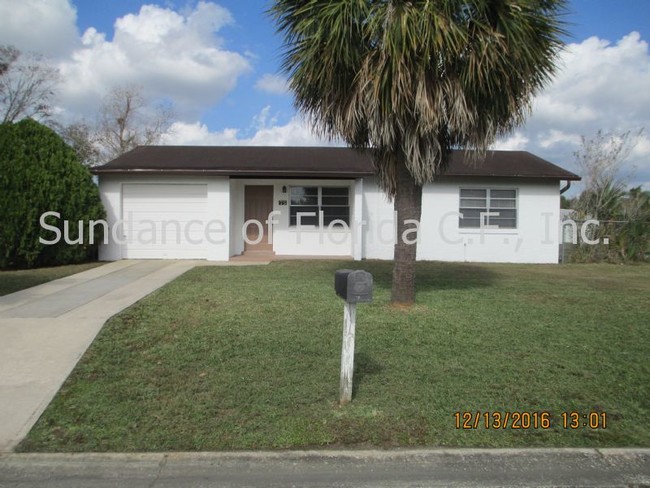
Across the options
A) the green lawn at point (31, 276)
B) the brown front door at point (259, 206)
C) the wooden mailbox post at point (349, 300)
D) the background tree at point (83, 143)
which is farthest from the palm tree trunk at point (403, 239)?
the background tree at point (83, 143)

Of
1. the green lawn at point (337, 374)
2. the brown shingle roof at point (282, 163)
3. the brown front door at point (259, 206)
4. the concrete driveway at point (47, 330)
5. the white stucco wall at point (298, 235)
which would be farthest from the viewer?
the brown front door at point (259, 206)

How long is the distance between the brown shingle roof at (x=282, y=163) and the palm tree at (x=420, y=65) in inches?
250

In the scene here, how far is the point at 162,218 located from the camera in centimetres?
1463

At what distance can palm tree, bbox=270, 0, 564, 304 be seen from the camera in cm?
635

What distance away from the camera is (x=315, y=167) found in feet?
48.0

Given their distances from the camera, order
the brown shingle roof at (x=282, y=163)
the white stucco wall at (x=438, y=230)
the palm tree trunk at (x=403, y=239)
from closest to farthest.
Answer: the palm tree trunk at (x=403, y=239) → the brown shingle roof at (x=282, y=163) → the white stucco wall at (x=438, y=230)

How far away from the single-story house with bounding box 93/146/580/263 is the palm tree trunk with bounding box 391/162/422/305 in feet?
22.8

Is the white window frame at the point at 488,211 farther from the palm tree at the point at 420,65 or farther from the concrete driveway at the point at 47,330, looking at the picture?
the concrete driveway at the point at 47,330

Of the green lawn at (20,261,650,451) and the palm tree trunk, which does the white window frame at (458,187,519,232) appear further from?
the palm tree trunk

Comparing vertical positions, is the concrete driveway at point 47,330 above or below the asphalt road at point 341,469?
above

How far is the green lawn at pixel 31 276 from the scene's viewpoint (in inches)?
384

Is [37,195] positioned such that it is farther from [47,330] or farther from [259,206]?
[47,330]

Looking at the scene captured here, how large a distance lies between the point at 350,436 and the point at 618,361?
3.51 m

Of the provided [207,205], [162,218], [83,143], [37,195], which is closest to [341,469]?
[207,205]
